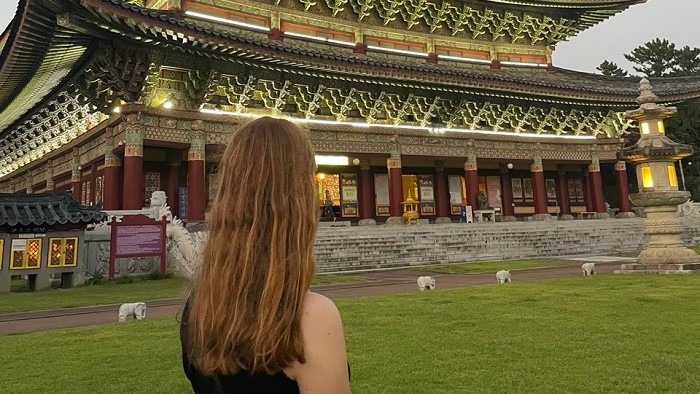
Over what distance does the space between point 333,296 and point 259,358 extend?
32.6 feet

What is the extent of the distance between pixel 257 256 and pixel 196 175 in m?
19.8

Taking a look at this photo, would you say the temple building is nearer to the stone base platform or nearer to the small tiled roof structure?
the small tiled roof structure

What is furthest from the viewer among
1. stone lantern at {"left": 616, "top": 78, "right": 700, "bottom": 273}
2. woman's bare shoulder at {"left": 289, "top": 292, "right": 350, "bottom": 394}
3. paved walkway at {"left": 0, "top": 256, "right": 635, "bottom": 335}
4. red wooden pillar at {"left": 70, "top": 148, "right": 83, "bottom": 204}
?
red wooden pillar at {"left": 70, "top": 148, "right": 83, "bottom": 204}

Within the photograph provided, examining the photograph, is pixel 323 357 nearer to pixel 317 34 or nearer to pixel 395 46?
pixel 317 34

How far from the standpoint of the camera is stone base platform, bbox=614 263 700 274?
41.8 feet

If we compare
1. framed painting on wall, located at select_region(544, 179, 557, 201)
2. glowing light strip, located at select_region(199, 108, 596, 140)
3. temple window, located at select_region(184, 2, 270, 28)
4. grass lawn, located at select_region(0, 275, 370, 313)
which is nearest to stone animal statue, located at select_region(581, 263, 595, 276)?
grass lawn, located at select_region(0, 275, 370, 313)

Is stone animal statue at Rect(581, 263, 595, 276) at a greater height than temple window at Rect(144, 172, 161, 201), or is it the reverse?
temple window at Rect(144, 172, 161, 201)

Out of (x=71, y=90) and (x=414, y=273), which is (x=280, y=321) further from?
(x=71, y=90)

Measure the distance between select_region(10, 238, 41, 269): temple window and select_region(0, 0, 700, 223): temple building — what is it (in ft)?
17.5

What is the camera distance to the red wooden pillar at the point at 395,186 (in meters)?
26.0

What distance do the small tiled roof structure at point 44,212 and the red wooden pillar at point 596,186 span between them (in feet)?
93.2

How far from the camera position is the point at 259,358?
4.67 feet

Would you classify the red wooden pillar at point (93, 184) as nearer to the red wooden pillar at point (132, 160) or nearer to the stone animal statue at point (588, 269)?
the red wooden pillar at point (132, 160)

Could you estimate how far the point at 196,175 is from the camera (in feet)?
66.8
